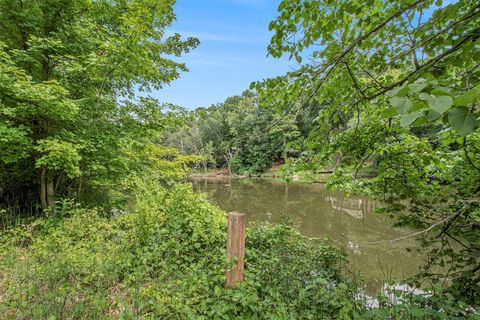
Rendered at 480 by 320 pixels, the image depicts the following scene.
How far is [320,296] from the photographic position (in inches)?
85.7

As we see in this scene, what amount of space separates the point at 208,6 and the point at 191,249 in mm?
3386

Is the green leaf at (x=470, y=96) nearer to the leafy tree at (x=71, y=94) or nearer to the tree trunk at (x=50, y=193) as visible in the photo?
the leafy tree at (x=71, y=94)

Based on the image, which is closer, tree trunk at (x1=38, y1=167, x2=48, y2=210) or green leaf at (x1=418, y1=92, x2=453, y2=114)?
green leaf at (x1=418, y1=92, x2=453, y2=114)

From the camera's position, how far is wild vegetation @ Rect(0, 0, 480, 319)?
1.25m

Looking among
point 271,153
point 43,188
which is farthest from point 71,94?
point 271,153

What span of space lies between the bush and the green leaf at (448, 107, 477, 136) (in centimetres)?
169

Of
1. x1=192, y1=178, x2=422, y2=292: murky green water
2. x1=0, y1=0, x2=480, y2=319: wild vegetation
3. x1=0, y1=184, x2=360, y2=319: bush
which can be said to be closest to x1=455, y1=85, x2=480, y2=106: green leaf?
x1=0, y1=0, x2=480, y2=319: wild vegetation

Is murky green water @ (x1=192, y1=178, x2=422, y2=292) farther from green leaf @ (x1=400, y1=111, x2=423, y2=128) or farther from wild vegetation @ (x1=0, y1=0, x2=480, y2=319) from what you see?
green leaf @ (x1=400, y1=111, x2=423, y2=128)

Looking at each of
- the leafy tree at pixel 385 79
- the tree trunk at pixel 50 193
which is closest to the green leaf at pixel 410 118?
the leafy tree at pixel 385 79

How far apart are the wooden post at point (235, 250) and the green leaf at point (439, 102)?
6.14 ft

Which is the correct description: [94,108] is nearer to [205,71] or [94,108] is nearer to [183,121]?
[183,121]

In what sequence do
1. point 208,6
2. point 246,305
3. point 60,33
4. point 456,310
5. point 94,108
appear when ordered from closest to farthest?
point 456,310 → point 246,305 → point 208,6 → point 60,33 → point 94,108

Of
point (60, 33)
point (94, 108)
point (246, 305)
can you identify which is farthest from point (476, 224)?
point (60, 33)

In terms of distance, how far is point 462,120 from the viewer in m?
0.49
